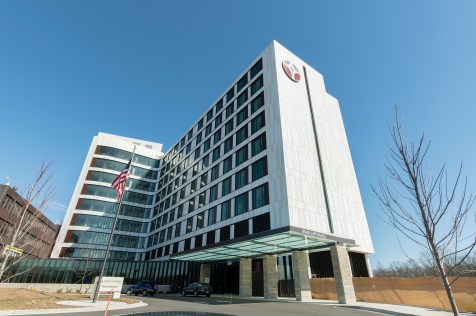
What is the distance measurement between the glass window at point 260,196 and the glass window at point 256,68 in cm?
1832

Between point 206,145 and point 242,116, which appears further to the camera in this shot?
point 206,145

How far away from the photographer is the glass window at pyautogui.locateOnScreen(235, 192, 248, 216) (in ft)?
102

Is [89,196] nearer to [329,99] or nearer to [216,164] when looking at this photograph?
[216,164]

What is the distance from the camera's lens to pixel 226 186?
36.4 meters

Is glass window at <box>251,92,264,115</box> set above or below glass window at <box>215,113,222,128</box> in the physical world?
below

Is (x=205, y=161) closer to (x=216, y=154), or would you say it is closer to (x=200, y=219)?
(x=216, y=154)

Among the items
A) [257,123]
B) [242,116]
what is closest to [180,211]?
[242,116]

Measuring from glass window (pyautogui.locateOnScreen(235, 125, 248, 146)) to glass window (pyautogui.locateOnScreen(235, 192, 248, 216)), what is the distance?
8.43 meters

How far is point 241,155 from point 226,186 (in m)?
4.95

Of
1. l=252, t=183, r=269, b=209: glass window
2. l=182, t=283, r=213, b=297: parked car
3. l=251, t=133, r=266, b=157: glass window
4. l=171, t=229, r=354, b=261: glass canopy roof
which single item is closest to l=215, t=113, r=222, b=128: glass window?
l=251, t=133, r=266, b=157: glass window

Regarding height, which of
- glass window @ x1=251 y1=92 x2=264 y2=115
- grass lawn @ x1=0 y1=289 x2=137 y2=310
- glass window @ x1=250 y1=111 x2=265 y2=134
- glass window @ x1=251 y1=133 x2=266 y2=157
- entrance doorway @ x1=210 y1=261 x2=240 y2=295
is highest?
glass window @ x1=251 y1=92 x2=264 y2=115

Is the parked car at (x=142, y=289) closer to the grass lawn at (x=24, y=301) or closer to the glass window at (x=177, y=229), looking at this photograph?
the glass window at (x=177, y=229)

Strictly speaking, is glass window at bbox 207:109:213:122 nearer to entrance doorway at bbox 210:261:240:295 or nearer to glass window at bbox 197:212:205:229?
glass window at bbox 197:212:205:229

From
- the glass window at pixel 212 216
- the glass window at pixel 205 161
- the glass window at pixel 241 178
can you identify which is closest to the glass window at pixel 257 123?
the glass window at pixel 241 178
